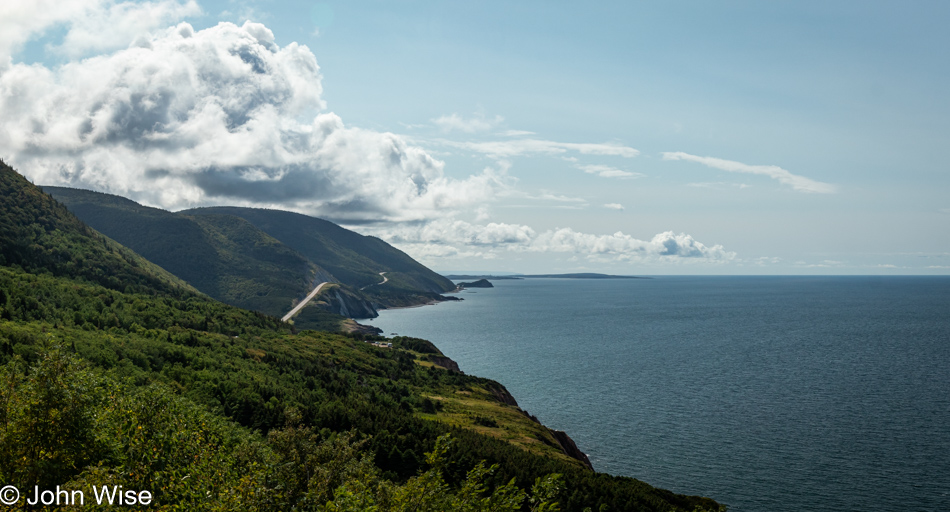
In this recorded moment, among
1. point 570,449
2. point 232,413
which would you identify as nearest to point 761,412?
Answer: point 570,449

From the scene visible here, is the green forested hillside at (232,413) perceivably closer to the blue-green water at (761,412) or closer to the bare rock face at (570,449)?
the bare rock face at (570,449)

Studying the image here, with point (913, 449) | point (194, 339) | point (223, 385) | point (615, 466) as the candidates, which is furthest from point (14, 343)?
point (913, 449)

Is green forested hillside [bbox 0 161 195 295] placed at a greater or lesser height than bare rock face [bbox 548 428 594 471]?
greater

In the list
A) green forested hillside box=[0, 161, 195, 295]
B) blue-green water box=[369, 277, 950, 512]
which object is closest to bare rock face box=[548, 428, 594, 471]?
blue-green water box=[369, 277, 950, 512]

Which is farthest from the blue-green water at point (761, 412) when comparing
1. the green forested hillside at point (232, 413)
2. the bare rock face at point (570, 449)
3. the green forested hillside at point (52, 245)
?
the green forested hillside at point (52, 245)

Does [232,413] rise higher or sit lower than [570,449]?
higher

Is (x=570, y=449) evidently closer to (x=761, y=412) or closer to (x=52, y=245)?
(x=761, y=412)

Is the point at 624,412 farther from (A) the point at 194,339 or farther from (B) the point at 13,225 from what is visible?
(B) the point at 13,225

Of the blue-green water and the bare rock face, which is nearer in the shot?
the blue-green water

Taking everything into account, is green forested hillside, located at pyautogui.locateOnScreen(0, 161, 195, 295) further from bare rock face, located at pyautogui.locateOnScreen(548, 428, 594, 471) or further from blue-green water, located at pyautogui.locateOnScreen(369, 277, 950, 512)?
bare rock face, located at pyautogui.locateOnScreen(548, 428, 594, 471)

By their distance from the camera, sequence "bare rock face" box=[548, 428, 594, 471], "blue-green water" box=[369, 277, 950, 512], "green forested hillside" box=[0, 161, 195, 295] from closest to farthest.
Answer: "blue-green water" box=[369, 277, 950, 512]
"bare rock face" box=[548, 428, 594, 471]
"green forested hillside" box=[0, 161, 195, 295]
